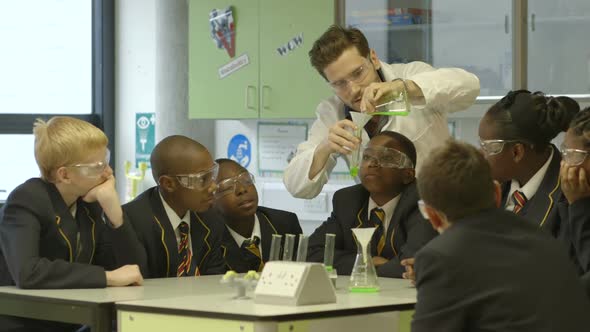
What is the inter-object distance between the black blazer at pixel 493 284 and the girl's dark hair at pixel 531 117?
44.2 inches

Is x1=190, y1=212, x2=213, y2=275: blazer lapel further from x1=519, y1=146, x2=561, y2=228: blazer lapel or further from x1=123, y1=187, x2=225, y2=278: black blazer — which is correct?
x1=519, y1=146, x2=561, y2=228: blazer lapel

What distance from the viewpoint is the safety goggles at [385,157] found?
11.3 feet

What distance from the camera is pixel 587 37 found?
13.6ft

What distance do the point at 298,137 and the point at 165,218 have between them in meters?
1.87

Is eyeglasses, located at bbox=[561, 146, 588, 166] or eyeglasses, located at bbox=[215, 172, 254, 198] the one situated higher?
eyeglasses, located at bbox=[561, 146, 588, 166]

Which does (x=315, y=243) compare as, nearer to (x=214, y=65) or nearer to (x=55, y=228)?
(x=55, y=228)

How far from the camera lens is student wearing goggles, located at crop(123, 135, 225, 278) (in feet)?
11.6

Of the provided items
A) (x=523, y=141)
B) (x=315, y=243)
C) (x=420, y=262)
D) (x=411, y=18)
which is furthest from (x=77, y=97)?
(x=420, y=262)

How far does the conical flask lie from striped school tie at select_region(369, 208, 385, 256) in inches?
20.2

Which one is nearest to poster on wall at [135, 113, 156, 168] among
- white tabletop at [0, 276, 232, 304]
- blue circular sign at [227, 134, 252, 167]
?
blue circular sign at [227, 134, 252, 167]

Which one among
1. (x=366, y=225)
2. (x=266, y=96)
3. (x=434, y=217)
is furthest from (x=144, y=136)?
(x=434, y=217)

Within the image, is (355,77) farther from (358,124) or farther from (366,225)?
(366,225)

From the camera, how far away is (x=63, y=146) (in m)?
3.23

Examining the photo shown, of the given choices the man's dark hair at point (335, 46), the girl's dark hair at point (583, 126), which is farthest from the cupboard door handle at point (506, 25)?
the girl's dark hair at point (583, 126)
